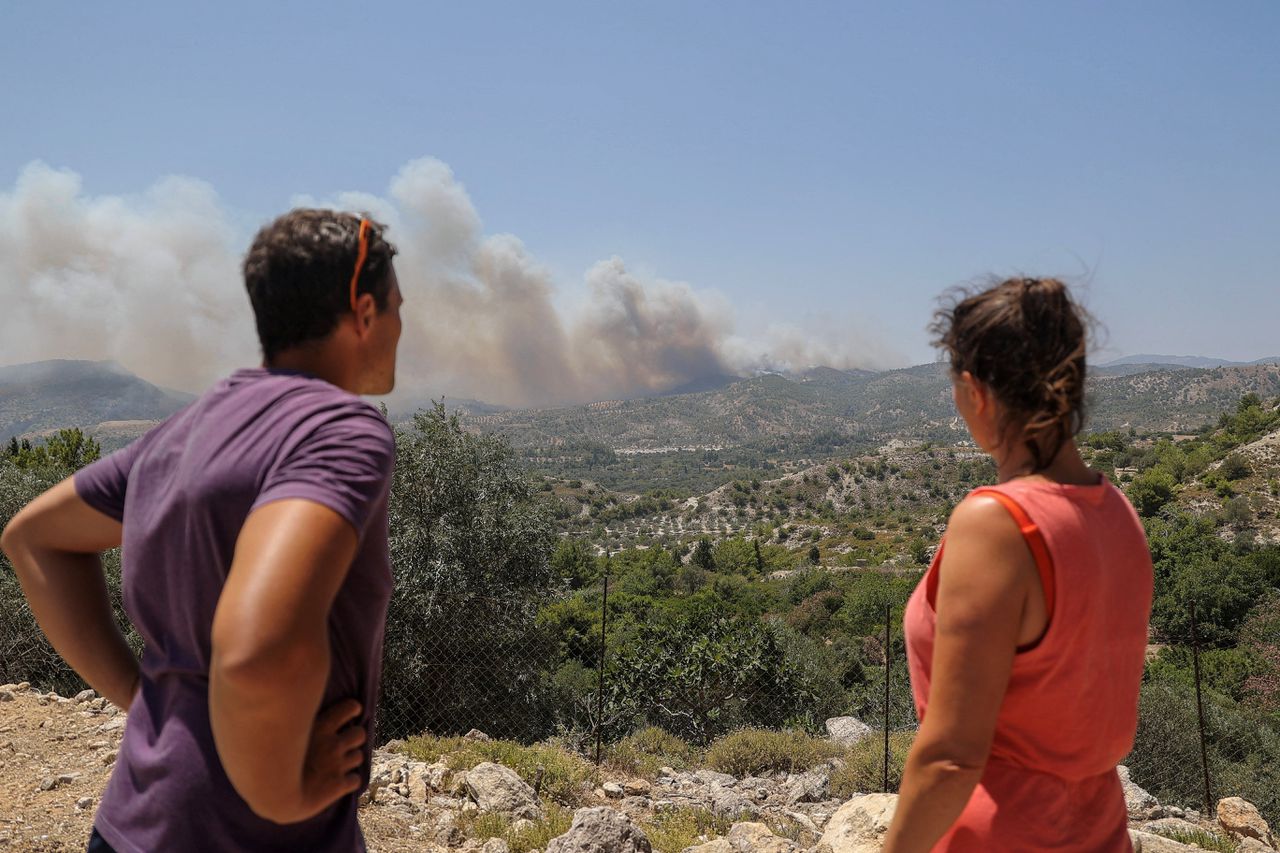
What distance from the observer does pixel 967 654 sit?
4.14 ft

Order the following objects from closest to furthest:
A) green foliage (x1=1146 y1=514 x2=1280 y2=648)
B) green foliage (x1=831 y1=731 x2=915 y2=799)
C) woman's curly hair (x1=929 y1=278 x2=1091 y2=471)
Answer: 1. woman's curly hair (x1=929 y1=278 x2=1091 y2=471)
2. green foliage (x1=831 y1=731 x2=915 y2=799)
3. green foliage (x1=1146 y1=514 x2=1280 y2=648)

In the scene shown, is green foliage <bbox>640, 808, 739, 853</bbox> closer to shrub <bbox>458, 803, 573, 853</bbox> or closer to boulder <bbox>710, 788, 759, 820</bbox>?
boulder <bbox>710, 788, 759, 820</bbox>

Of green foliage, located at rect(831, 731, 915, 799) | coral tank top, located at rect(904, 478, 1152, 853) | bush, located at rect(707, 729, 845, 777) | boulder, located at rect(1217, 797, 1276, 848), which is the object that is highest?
coral tank top, located at rect(904, 478, 1152, 853)

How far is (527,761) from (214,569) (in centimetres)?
561

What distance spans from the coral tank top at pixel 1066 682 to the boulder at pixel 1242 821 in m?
5.40

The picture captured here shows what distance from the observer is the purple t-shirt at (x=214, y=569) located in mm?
1059

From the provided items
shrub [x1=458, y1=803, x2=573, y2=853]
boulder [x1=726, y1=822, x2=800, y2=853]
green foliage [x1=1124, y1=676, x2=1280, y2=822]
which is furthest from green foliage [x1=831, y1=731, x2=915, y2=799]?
green foliage [x1=1124, y1=676, x2=1280, y2=822]

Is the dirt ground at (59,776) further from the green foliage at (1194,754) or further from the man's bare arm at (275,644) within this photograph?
the green foliage at (1194,754)

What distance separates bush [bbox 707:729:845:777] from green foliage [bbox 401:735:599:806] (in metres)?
2.23

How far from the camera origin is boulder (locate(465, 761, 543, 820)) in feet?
17.2

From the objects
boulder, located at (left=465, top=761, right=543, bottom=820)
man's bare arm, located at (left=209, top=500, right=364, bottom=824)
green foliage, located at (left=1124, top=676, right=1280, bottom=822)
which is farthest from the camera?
green foliage, located at (left=1124, top=676, right=1280, bottom=822)

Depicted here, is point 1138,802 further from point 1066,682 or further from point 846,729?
point 1066,682

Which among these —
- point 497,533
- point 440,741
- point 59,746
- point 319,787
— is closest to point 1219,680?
point 497,533

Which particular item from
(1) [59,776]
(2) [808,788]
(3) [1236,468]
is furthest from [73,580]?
(3) [1236,468]
